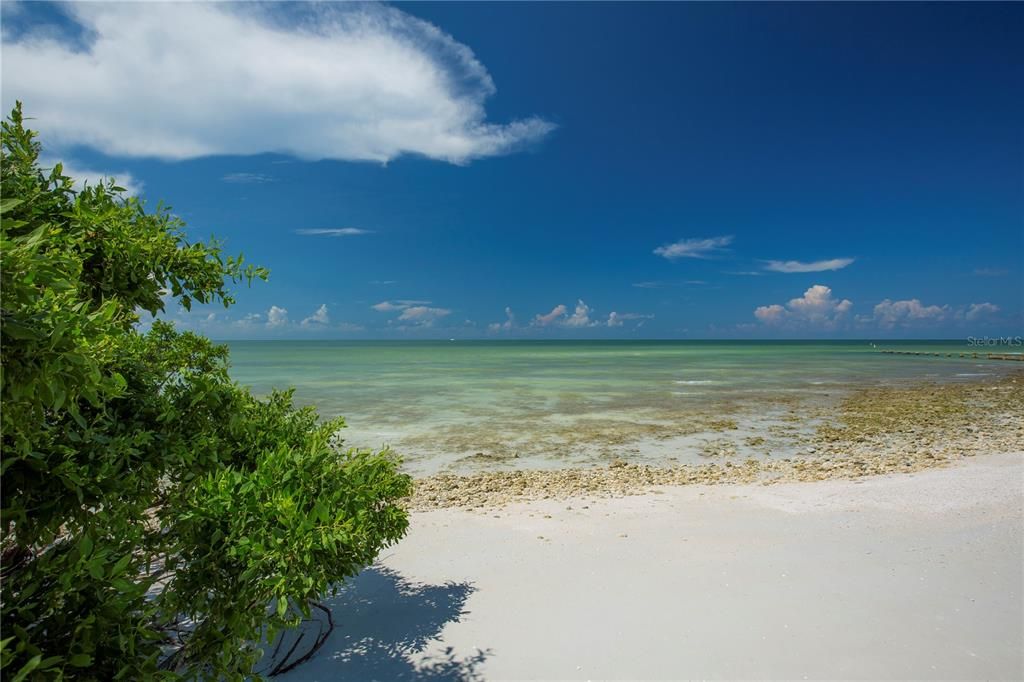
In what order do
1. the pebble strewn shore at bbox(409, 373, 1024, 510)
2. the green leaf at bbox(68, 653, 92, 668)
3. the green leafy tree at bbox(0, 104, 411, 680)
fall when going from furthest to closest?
the pebble strewn shore at bbox(409, 373, 1024, 510) < the green leaf at bbox(68, 653, 92, 668) < the green leafy tree at bbox(0, 104, 411, 680)

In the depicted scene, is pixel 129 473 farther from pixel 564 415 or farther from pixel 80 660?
pixel 564 415

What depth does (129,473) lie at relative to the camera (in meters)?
2.34

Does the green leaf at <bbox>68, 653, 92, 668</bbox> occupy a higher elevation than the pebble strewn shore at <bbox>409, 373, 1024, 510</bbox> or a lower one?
higher

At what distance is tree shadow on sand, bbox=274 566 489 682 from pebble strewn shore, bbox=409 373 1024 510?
3.62 metres

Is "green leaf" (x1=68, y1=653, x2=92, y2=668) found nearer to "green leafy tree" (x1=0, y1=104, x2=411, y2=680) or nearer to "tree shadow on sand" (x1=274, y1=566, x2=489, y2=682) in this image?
"green leafy tree" (x1=0, y1=104, x2=411, y2=680)

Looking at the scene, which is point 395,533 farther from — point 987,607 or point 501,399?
point 501,399

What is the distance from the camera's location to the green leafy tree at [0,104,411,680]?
1524 millimetres

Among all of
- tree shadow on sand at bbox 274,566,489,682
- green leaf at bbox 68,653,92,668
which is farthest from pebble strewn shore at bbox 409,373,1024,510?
green leaf at bbox 68,653,92,668

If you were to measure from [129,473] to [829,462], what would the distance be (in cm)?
1492

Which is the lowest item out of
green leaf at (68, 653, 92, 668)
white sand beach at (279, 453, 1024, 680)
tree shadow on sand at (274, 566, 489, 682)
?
tree shadow on sand at (274, 566, 489, 682)

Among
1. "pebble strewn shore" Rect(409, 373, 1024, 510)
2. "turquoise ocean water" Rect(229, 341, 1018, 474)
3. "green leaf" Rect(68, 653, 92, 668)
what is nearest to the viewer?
"green leaf" Rect(68, 653, 92, 668)

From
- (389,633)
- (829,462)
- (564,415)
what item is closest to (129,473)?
(389,633)

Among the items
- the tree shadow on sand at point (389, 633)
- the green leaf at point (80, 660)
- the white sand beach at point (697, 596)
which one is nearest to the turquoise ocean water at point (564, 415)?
the white sand beach at point (697, 596)

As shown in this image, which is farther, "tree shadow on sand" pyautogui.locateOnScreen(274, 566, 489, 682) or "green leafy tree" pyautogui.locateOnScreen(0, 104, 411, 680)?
"tree shadow on sand" pyautogui.locateOnScreen(274, 566, 489, 682)
